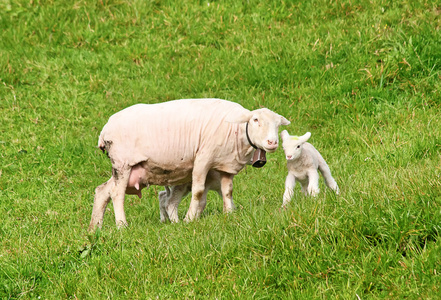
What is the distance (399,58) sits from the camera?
10.4 m

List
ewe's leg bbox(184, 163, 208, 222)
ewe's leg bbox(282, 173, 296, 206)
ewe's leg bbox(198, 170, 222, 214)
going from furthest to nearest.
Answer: ewe's leg bbox(198, 170, 222, 214)
ewe's leg bbox(184, 163, 208, 222)
ewe's leg bbox(282, 173, 296, 206)

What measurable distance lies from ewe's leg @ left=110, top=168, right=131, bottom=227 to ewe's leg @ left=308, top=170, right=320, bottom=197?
1960 millimetres

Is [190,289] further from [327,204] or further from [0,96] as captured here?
[0,96]

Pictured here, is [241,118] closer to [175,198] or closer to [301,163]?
[301,163]

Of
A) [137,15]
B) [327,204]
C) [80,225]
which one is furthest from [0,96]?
[327,204]

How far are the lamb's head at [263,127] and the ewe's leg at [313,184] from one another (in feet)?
1.50


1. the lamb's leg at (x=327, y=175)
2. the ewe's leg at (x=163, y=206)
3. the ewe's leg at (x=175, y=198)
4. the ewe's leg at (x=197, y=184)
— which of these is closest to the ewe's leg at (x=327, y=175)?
the lamb's leg at (x=327, y=175)

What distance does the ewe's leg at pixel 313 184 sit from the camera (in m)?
6.26

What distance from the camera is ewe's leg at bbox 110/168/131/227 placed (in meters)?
6.99

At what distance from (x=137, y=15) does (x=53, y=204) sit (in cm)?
560

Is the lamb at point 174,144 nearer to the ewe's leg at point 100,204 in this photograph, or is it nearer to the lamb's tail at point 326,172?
the ewe's leg at point 100,204

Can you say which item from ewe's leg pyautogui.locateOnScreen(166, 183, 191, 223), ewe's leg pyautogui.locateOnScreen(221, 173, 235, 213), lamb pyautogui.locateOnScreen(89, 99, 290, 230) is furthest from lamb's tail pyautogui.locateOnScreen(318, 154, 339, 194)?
ewe's leg pyautogui.locateOnScreen(166, 183, 191, 223)

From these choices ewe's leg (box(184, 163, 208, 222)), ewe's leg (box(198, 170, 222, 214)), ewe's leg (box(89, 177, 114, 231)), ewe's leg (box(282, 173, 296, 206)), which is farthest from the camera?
ewe's leg (box(198, 170, 222, 214))

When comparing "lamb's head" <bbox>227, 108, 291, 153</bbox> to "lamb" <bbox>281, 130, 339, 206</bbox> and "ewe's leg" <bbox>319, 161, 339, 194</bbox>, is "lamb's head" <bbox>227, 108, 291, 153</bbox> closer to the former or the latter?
"lamb" <bbox>281, 130, 339, 206</bbox>
